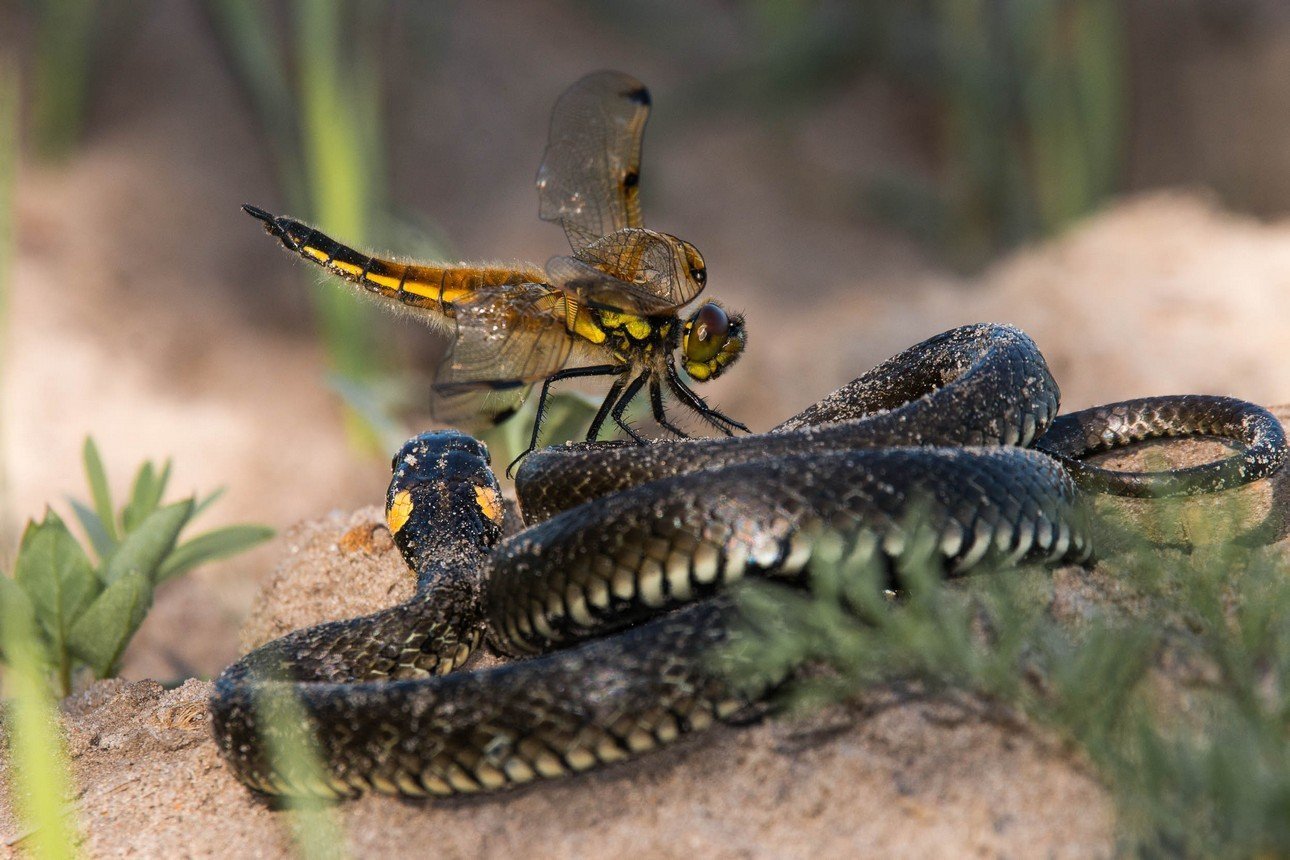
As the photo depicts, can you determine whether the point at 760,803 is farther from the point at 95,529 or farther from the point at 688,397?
the point at 95,529

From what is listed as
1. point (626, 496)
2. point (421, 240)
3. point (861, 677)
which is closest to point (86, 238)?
point (421, 240)

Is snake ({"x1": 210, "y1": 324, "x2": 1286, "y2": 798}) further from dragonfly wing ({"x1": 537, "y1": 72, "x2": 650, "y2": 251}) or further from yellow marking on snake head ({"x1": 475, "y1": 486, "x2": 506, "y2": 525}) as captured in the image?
dragonfly wing ({"x1": 537, "y1": 72, "x2": 650, "y2": 251})

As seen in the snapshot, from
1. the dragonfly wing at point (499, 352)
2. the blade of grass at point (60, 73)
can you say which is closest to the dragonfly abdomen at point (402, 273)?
the dragonfly wing at point (499, 352)

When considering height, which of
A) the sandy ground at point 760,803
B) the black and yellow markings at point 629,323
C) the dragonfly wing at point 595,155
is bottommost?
the sandy ground at point 760,803

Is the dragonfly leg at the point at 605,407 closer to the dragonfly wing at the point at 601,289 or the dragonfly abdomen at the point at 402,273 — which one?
the dragonfly wing at the point at 601,289

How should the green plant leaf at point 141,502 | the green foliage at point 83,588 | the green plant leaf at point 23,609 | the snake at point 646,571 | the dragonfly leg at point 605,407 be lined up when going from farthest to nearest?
1. the green plant leaf at point 141,502
2. the dragonfly leg at point 605,407
3. the green foliage at point 83,588
4. the green plant leaf at point 23,609
5. the snake at point 646,571

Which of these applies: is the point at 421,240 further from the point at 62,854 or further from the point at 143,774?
the point at 62,854

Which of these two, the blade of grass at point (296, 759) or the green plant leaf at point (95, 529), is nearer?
the blade of grass at point (296, 759)
